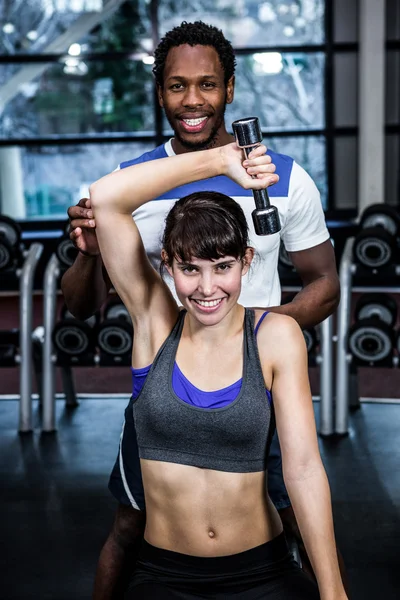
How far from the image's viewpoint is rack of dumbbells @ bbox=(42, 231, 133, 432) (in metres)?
3.75

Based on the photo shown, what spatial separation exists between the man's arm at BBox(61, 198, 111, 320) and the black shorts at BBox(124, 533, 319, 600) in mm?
547

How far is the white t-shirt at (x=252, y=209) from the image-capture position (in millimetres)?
1796

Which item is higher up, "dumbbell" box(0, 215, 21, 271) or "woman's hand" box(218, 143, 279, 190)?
"woman's hand" box(218, 143, 279, 190)

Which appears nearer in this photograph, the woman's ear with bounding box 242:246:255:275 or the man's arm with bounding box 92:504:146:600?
the woman's ear with bounding box 242:246:255:275

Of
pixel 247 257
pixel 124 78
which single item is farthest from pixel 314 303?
pixel 124 78

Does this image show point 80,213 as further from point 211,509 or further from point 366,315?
point 366,315

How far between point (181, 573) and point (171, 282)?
627mm

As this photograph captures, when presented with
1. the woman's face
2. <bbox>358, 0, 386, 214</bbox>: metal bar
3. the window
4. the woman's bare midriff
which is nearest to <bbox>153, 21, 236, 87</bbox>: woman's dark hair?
the woman's face

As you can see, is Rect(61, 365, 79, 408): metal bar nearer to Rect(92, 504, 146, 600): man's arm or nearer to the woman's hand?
→ Rect(92, 504, 146, 600): man's arm

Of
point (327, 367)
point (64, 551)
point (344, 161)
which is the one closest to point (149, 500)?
point (64, 551)

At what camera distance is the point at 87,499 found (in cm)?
326

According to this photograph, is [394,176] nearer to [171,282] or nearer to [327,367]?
[327,367]

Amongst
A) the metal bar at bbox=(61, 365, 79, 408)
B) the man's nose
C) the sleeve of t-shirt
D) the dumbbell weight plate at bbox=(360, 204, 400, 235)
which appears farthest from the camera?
the metal bar at bbox=(61, 365, 79, 408)

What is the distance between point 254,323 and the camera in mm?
1540
